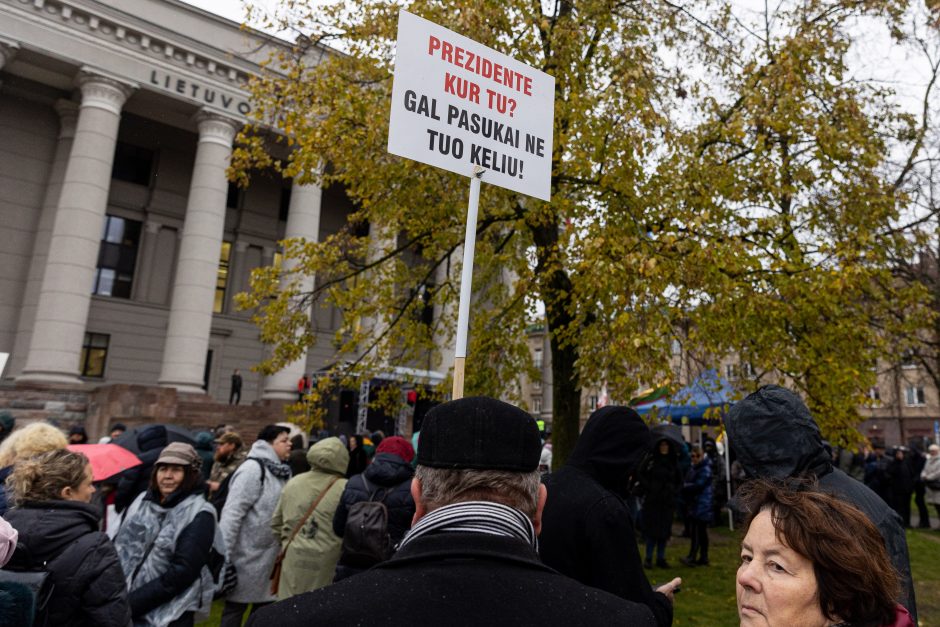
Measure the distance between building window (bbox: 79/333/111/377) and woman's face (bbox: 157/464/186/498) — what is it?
2822cm

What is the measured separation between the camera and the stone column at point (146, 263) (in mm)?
29422

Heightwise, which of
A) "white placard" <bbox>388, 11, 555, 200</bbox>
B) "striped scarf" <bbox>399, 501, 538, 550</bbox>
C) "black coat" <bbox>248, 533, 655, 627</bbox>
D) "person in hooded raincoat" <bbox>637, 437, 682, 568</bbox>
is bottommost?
"person in hooded raincoat" <bbox>637, 437, 682, 568</bbox>

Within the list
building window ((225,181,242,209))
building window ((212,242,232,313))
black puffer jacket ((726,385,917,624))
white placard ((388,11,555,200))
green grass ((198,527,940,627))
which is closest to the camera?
black puffer jacket ((726,385,917,624))

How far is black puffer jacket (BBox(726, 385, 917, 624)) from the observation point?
278cm

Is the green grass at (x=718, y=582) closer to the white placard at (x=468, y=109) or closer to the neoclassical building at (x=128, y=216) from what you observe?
the white placard at (x=468, y=109)

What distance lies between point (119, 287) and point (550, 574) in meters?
32.8

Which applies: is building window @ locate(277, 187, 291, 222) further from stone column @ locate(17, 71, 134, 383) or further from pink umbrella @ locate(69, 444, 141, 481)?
pink umbrella @ locate(69, 444, 141, 481)

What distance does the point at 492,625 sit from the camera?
1194 millimetres

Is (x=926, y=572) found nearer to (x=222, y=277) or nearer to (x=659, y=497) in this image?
(x=659, y=497)

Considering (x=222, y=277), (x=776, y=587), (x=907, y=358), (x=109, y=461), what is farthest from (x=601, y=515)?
(x=222, y=277)

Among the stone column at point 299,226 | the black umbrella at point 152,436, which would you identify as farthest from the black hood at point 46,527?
the stone column at point 299,226

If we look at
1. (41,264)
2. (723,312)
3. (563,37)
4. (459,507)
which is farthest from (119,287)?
(459,507)

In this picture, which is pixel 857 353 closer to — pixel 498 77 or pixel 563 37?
pixel 563 37

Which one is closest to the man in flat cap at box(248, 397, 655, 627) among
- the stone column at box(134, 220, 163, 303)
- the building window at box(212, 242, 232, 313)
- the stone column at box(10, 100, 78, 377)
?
the stone column at box(10, 100, 78, 377)
